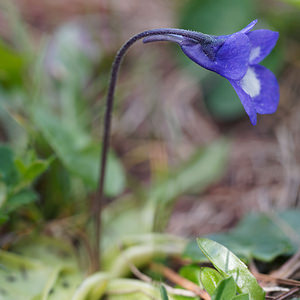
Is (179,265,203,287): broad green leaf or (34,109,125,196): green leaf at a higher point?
(34,109,125,196): green leaf

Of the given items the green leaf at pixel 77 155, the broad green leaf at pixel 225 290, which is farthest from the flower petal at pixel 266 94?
the green leaf at pixel 77 155

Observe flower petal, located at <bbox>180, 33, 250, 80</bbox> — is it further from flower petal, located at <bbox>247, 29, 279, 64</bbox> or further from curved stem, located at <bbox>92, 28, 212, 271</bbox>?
flower petal, located at <bbox>247, 29, 279, 64</bbox>

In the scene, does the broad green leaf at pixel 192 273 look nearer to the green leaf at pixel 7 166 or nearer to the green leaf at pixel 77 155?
the green leaf at pixel 77 155

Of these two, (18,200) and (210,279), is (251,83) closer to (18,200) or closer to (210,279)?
(210,279)

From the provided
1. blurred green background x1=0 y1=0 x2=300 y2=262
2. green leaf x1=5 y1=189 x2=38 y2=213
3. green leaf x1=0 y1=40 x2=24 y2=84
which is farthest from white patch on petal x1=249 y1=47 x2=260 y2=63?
green leaf x1=0 y1=40 x2=24 y2=84

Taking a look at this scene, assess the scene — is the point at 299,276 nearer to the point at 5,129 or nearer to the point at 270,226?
the point at 270,226

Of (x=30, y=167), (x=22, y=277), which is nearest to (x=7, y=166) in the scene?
(x=30, y=167)
